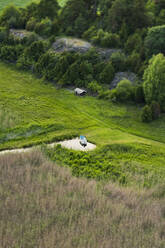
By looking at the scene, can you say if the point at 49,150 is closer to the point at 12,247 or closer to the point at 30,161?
the point at 30,161

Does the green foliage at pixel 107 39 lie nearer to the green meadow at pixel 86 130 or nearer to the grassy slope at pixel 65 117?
the green meadow at pixel 86 130

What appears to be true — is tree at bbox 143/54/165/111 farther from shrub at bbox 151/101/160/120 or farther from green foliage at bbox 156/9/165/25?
green foliage at bbox 156/9/165/25

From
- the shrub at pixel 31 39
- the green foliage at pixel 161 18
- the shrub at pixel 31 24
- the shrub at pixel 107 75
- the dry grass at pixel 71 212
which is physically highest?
the green foliage at pixel 161 18

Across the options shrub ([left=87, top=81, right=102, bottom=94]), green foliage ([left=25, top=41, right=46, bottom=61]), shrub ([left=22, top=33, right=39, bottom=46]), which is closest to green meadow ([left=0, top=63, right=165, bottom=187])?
shrub ([left=87, top=81, right=102, bottom=94])

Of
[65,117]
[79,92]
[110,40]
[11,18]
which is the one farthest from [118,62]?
[11,18]

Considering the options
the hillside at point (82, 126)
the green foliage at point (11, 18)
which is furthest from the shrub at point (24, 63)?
the green foliage at point (11, 18)

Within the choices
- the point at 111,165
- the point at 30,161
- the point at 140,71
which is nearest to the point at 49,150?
the point at 30,161
